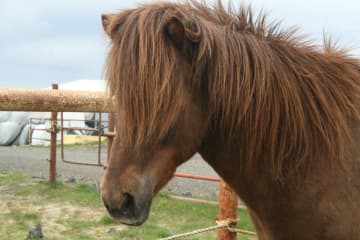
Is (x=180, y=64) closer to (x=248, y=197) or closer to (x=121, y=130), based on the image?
(x=121, y=130)

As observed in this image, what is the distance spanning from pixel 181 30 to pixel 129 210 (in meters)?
0.72

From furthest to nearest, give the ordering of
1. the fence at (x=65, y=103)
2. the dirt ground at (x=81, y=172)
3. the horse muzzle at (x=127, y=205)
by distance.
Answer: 1. the dirt ground at (x=81, y=172)
2. the fence at (x=65, y=103)
3. the horse muzzle at (x=127, y=205)

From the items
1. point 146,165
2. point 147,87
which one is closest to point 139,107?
point 147,87

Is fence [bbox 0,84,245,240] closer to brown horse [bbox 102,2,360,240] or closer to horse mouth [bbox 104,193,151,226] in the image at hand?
brown horse [bbox 102,2,360,240]

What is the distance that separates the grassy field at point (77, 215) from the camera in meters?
4.96

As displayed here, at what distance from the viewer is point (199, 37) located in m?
1.75

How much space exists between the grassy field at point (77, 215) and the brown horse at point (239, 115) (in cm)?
317

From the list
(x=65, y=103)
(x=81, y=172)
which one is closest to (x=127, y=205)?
(x=65, y=103)

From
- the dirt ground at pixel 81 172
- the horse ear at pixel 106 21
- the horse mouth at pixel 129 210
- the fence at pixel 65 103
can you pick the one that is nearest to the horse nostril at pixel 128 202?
the horse mouth at pixel 129 210

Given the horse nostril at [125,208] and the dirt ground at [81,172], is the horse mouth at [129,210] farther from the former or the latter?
the dirt ground at [81,172]

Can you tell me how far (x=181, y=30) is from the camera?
5.69 feet

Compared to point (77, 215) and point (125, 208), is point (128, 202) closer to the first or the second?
point (125, 208)

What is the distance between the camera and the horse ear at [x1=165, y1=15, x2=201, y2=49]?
1.72 meters

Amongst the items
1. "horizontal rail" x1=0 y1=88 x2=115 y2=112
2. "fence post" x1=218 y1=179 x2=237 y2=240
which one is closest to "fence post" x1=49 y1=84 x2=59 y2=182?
"horizontal rail" x1=0 y1=88 x2=115 y2=112
